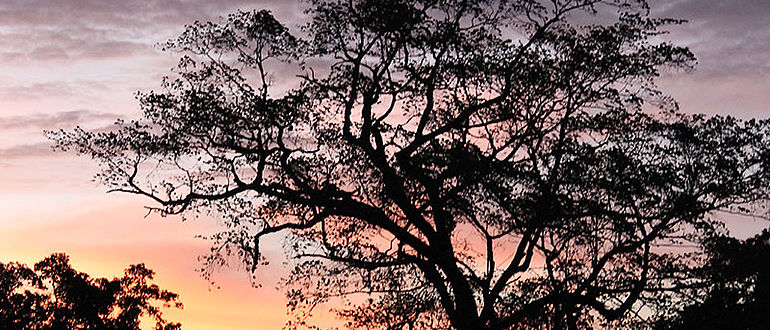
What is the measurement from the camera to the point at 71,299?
→ 27.3 meters

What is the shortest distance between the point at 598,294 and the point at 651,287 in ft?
3.75

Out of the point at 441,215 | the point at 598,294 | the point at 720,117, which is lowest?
the point at 598,294

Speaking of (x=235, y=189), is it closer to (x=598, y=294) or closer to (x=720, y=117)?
(x=598, y=294)

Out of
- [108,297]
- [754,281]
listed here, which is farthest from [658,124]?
[108,297]

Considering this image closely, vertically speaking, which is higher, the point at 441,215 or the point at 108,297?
the point at 108,297

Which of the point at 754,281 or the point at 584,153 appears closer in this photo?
the point at 584,153

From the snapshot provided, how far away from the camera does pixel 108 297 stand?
1083 inches

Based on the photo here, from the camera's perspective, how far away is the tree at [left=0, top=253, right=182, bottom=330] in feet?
88.5

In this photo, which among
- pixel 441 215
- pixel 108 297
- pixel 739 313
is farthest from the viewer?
pixel 108 297

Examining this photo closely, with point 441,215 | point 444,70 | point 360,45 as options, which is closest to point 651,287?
point 441,215

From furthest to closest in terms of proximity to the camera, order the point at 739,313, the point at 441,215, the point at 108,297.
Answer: the point at 108,297
the point at 739,313
the point at 441,215

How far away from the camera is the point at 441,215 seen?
1908 cm

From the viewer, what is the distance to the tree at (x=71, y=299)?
2697 centimetres

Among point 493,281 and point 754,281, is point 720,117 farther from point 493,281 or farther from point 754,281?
point 493,281
